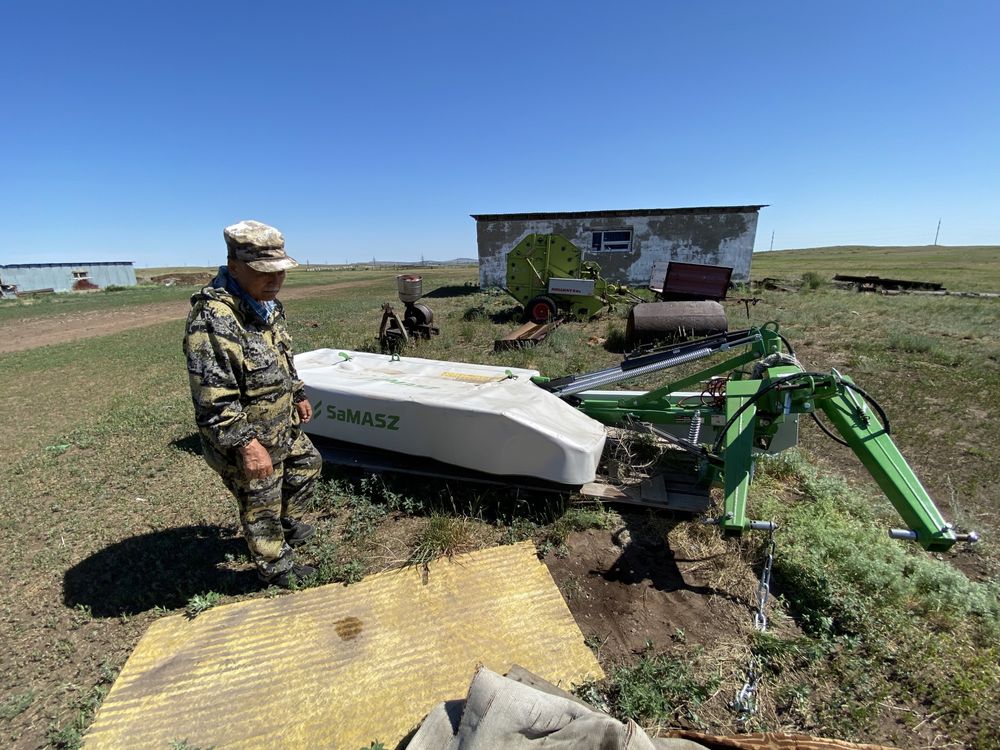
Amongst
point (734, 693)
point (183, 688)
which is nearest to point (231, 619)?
point (183, 688)

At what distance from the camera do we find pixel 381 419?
349 centimetres

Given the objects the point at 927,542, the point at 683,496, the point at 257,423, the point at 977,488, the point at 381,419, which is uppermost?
the point at 257,423

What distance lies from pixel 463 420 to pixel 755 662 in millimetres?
2065

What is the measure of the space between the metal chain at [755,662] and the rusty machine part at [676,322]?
20.2 feet

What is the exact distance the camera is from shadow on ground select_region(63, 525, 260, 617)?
2711 mm

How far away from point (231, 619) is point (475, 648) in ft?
4.42

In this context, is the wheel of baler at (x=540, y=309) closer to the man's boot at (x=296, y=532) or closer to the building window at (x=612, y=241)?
the building window at (x=612, y=241)

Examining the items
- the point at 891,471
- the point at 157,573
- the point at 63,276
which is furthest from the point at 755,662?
the point at 63,276

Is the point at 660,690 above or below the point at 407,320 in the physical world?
below

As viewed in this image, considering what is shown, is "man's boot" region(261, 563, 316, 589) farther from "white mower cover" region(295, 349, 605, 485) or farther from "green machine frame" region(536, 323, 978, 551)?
"green machine frame" region(536, 323, 978, 551)

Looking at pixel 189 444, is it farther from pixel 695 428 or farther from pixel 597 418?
pixel 695 428

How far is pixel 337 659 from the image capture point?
7.44 feet

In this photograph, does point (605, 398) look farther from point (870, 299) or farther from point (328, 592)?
point (870, 299)

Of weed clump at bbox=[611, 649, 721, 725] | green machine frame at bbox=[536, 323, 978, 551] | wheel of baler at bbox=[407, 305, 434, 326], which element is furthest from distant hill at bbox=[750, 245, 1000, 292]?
weed clump at bbox=[611, 649, 721, 725]
